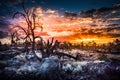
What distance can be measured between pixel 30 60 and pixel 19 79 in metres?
3.64

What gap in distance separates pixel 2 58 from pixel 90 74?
7.16 meters

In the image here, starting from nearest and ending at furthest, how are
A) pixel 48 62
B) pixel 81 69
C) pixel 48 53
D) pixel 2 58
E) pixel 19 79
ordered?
pixel 19 79, pixel 48 62, pixel 81 69, pixel 48 53, pixel 2 58

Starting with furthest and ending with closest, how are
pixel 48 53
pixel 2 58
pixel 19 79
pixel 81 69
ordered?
pixel 2 58 < pixel 48 53 < pixel 81 69 < pixel 19 79

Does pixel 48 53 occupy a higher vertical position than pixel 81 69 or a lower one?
higher

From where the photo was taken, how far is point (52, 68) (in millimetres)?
11055

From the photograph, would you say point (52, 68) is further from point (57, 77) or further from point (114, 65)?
point (114, 65)

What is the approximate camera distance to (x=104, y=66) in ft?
40.4

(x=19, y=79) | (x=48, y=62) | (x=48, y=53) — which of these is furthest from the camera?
(x=48, y=53)

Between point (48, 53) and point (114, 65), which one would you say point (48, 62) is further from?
point (114, 65)

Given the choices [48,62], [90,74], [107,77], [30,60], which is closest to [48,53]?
[30,60]

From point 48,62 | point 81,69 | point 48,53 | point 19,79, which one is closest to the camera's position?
point 19,79

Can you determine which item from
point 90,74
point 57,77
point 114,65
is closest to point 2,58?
point 57,77

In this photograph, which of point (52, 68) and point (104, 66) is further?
point (104, 66)

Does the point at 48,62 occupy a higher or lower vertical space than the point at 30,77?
higher
